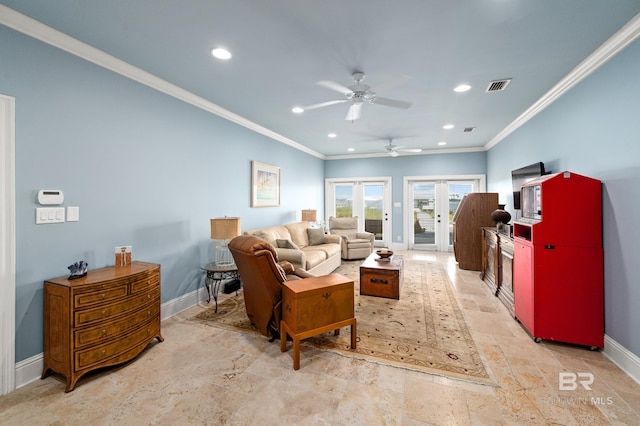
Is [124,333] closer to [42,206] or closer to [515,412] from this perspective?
[42,206]

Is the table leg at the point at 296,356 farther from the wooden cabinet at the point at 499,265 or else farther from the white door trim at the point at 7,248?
the wooden cabinet at the point at 499,265

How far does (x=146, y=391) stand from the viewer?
1.89m

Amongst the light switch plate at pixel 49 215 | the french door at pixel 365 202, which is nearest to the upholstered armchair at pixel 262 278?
the light switch plate at pixel 49 215

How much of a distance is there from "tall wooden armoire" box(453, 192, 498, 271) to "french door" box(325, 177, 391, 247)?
2490mm

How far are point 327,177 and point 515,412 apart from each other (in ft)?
22.7

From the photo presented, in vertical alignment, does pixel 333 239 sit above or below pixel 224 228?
below

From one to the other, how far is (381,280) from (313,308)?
1.73m

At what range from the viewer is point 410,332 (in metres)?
2.72

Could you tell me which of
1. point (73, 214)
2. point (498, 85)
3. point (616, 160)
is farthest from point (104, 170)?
point (616, 160)

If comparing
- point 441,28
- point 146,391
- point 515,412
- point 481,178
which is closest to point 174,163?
point 146,391

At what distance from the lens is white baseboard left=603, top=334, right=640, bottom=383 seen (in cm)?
197

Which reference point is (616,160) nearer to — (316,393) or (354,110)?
(354,110)

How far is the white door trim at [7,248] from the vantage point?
1856 mm

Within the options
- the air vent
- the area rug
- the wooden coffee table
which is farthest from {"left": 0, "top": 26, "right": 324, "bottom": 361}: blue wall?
the air vent
